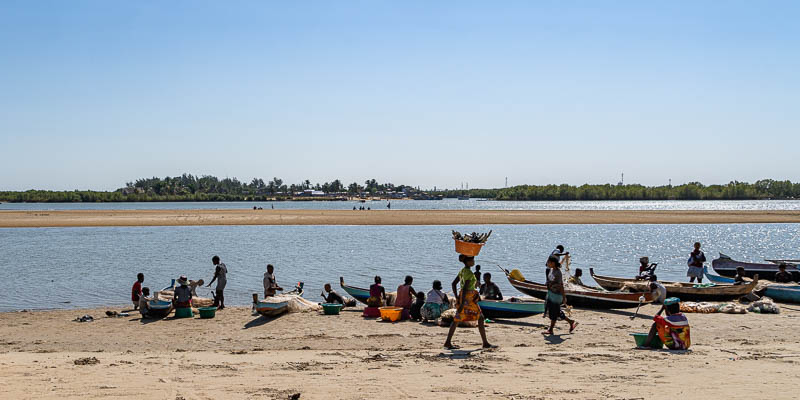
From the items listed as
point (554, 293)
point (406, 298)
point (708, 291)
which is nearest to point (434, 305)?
point (406, 298)

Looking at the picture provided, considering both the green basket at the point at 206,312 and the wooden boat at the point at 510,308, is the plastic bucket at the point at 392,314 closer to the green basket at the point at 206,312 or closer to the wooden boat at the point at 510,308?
the wooden boat at the point at 510,308

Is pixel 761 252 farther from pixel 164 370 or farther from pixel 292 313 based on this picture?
pixel 164 370

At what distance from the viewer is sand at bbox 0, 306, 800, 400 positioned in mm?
8312

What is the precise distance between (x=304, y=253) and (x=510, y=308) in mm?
21939

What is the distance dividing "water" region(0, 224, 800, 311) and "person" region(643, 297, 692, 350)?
10.00 meters

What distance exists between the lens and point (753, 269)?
870 inches

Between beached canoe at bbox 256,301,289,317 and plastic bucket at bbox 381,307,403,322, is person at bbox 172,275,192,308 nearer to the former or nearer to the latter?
beached canoe at bbox 256,301,289,317

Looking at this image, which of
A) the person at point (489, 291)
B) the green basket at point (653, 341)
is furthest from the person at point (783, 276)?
the green basket at point (653, 341)

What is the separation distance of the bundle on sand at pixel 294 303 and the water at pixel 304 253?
136 inches

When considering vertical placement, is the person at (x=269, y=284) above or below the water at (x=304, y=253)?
above

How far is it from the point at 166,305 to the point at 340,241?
27819mm

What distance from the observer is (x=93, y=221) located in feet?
212

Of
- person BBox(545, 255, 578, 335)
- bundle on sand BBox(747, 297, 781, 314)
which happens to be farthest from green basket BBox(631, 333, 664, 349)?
bundle on sand BBox(747, 297, 781, 314)

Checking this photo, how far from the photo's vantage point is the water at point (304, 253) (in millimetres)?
23172
